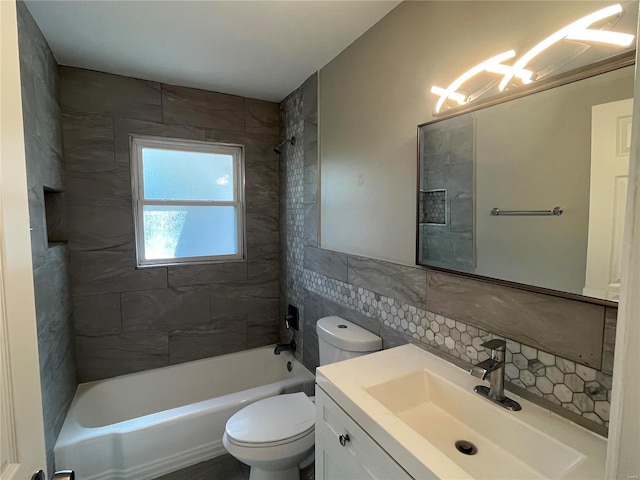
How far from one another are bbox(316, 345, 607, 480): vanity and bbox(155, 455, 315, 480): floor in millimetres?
794

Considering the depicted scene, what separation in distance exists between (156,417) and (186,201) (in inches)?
60.8

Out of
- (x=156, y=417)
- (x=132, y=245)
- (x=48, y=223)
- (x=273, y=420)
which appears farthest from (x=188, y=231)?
(x=273, y=420)

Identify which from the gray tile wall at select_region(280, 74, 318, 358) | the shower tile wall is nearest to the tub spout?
the gray tile wall at select_region(280, 74, 318, 358)

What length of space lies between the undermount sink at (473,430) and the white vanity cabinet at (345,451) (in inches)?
5.9

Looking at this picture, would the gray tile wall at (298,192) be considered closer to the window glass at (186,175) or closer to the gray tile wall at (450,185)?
the window glass at (186,175)

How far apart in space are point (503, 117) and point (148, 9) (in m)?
1.69

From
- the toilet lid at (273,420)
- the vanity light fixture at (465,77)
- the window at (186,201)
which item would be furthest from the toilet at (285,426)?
the window at (186,201)

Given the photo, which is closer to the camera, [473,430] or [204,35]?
[473,430]

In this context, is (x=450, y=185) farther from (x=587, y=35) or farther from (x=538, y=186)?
(x=587, y=35)

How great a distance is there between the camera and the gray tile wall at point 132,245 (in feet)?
7.15

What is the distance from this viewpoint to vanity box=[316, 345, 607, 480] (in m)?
0.81

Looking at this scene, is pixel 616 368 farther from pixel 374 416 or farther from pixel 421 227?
pixel 421 227

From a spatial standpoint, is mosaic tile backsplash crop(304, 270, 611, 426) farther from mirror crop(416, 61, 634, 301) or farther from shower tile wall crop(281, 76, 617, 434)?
mirror crop(416, 61, 634, 301)

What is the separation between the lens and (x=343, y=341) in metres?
1.65
